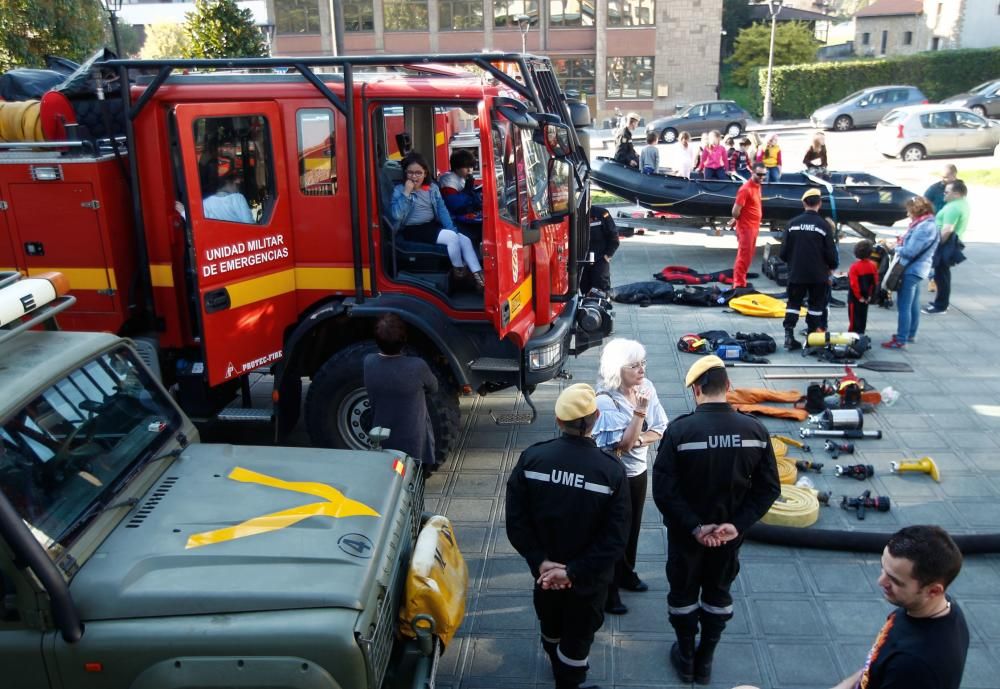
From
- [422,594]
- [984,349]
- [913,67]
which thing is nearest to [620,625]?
[422,594]

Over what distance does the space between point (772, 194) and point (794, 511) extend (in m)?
8.88

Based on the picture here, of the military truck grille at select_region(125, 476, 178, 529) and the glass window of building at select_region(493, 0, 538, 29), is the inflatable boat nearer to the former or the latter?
the military truck grille at select_region(125, 476, 178, 529)

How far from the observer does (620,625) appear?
16.2 feet

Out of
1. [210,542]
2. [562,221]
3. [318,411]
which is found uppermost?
[562,221]

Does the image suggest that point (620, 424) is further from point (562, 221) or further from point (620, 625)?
point (562, 221)

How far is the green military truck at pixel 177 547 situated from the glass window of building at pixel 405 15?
42.7m

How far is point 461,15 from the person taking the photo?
43.3 m

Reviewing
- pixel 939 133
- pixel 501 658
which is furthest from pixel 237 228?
pixel 939 133

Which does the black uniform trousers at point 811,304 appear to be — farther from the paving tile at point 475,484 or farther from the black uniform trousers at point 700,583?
the black uniform trousers at point 700,583

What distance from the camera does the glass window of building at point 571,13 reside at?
4231 cm

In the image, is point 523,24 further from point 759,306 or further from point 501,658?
point 501,658

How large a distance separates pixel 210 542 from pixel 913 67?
1757 inches

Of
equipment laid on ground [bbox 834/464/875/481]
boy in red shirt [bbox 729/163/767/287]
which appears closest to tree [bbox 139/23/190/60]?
boy in red shirt [bbox 729/163/767/287]

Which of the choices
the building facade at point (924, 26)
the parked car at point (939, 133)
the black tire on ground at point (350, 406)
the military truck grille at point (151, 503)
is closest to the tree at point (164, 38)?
the parked car at point (939, 133)
